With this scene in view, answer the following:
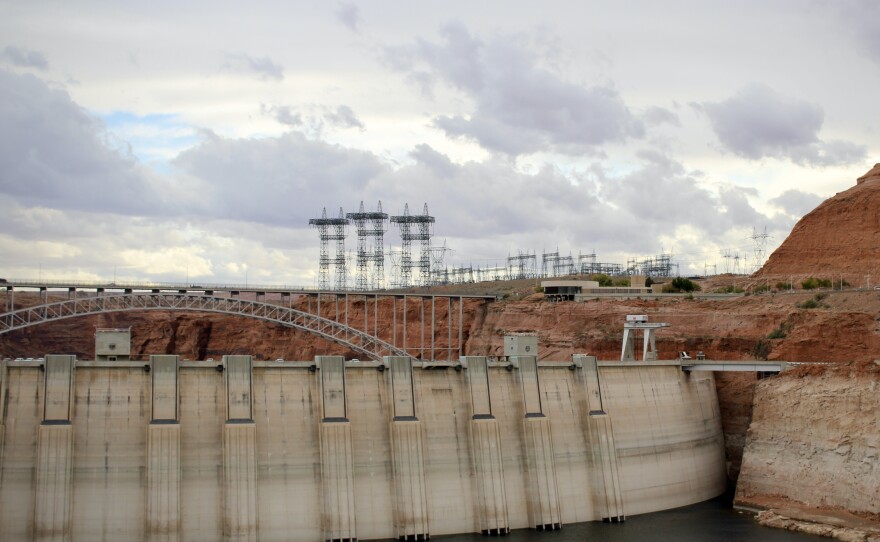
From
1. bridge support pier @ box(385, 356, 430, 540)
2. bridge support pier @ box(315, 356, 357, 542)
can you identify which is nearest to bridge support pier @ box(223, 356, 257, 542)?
bridge support pier @ box(315, 356, 357, 542)

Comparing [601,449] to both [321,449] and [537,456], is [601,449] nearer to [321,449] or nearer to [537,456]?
[537,456]

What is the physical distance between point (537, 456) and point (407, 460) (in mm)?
8964

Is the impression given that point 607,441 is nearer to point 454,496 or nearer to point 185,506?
point 454,496

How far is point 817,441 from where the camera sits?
222ft

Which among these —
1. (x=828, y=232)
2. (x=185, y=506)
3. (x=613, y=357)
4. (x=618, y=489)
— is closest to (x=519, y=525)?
(x=618, y=489)

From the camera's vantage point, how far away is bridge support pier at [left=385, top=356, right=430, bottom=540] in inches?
2360

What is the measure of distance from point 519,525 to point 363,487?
34.3 feet

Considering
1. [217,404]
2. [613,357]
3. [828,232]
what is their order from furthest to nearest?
[828,232], [613,357], [217,404]

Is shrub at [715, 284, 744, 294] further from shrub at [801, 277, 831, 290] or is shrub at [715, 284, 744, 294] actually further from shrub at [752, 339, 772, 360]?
shrub at [752, 339, 772, 360]

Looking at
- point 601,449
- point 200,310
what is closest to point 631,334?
point 601,449

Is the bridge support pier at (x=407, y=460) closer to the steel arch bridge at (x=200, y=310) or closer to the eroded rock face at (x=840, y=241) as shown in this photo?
the steel arch bridge at (x=200, y=310)

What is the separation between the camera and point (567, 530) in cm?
6384

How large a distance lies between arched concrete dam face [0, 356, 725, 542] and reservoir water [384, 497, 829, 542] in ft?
3.37

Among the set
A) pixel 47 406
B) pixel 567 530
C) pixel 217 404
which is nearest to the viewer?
pixel 47 406
